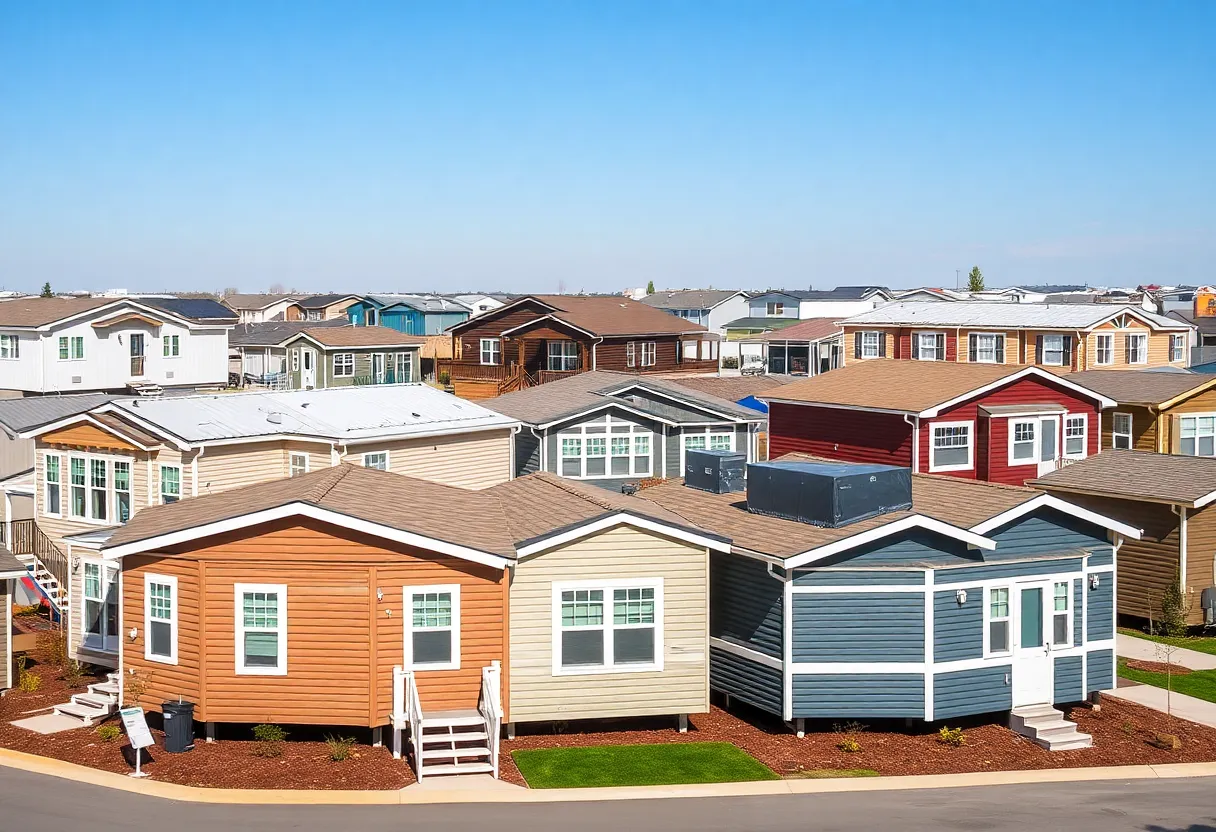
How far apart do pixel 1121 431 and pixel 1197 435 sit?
6.65ft

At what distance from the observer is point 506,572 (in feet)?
69.5

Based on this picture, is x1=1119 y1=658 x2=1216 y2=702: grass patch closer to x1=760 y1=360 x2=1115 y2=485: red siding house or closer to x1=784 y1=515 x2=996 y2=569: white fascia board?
x1=784 y1=515 x2=996 y2=569: white fascia board

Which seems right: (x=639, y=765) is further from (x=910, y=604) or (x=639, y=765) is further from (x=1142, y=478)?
(x=1142, y=478)

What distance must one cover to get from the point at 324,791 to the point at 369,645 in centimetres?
244

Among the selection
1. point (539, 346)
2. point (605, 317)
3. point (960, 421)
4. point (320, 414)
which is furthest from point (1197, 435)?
point (605, 317)

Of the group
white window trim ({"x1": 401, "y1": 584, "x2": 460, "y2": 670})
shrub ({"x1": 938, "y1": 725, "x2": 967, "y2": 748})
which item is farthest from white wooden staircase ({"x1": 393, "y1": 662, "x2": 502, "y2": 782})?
shrub ({"x1": 938, "y1": 725, "x2": 967, "y2": 748})

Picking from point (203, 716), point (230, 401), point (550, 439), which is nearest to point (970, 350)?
point (550, 439)

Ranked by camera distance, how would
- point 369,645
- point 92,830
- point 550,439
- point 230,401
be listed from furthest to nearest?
point 550,439, point 230,401, point 369,645, point 92,830

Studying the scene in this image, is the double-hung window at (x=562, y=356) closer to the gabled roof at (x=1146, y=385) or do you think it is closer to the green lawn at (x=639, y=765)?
the gabled roof at (x=1146, y=385)

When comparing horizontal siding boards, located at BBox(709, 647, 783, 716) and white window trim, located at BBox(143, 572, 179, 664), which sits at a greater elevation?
white window trim, located at BBox(143, 572, 179, 664)

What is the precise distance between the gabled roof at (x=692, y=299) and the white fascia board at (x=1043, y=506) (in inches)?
3276

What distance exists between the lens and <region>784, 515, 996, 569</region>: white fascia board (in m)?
21.5

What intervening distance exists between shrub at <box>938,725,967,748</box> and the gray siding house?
16548 millimetres

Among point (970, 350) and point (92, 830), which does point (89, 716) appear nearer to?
point (92, 830)
